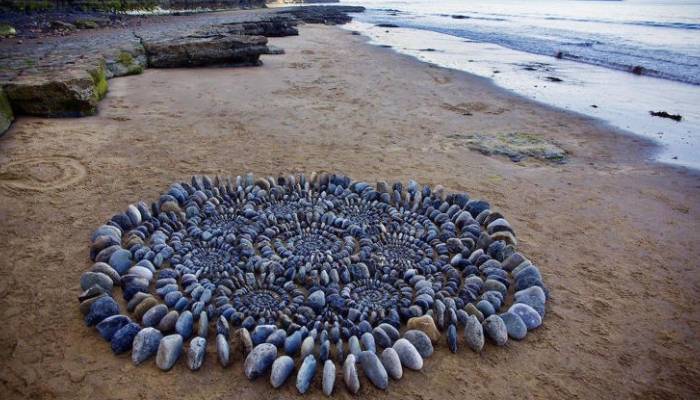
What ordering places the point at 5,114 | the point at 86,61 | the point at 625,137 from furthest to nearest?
the point at 86,61
the point at 625,137
the point at 5,114

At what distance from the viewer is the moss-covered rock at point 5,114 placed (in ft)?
17.5

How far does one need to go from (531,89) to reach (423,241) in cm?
782

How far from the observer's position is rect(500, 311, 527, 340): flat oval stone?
2.65m

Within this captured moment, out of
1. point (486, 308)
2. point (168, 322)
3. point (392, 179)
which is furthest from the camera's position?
point (392, 179)

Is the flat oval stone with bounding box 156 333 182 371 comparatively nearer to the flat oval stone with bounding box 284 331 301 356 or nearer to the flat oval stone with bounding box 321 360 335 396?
the flat oval stone with bounding box 284 331 301 356

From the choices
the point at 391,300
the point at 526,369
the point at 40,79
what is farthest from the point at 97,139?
the point at 526,369

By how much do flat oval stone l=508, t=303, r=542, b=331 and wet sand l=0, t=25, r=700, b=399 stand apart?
3.4 inches

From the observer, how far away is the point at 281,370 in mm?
2264

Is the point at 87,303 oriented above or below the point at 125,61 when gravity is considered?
below

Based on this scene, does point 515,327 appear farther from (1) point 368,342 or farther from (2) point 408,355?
(1) point 368,342

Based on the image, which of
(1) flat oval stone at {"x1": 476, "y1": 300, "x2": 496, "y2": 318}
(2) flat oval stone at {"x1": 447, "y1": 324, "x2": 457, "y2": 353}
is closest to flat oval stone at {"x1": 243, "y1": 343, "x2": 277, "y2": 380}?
(2) flat oval stone at {"x1": 447, "y1": 324, "x2": 457, "y2": 353}

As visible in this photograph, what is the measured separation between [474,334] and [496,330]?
0.49 feet

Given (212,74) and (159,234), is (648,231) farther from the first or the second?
(212,74)

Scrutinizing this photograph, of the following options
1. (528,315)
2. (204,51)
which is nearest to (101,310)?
(528,315)
